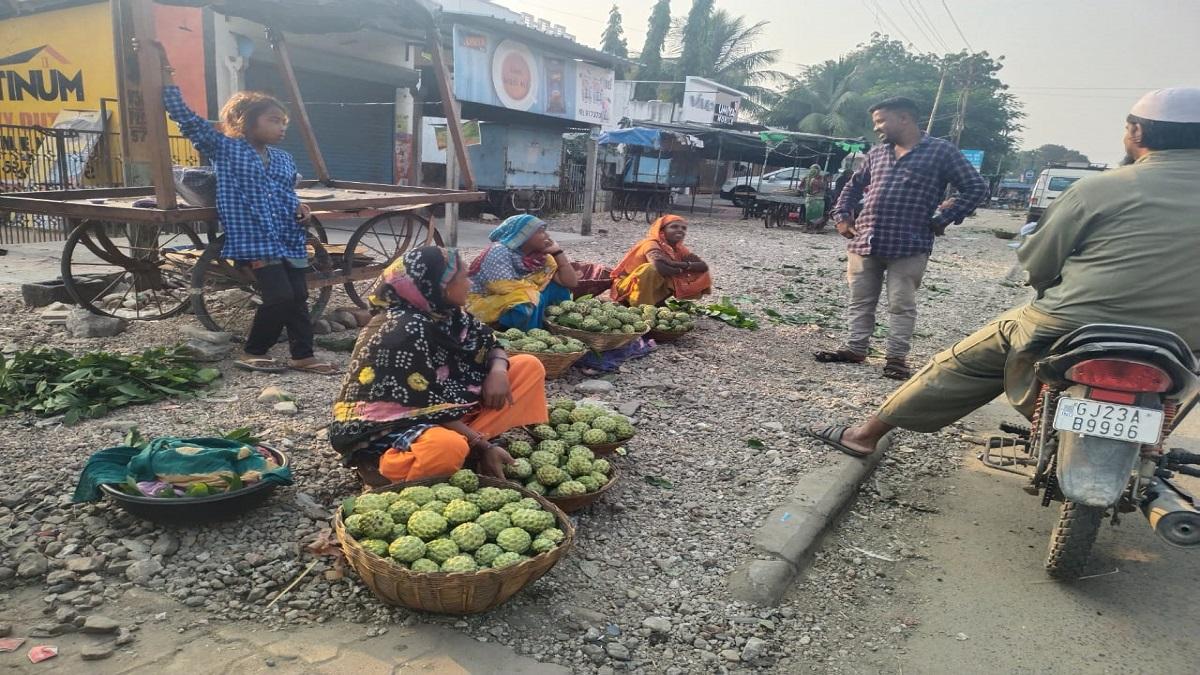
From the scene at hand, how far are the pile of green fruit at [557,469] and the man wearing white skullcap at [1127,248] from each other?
190cm

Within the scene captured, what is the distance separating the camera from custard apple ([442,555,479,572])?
7.61 feet

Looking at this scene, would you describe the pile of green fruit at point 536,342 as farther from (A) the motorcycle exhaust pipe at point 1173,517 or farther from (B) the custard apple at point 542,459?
(A) the motorcycle exhaust pipe at point 1173,517

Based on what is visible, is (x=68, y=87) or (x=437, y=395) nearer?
(x=437, y=395)

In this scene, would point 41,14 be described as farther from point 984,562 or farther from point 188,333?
point 984,562

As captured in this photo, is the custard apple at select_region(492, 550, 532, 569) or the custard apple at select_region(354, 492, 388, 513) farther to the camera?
the custard apple at select_region(354, 492, 388, 513)

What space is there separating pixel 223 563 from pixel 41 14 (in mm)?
13116

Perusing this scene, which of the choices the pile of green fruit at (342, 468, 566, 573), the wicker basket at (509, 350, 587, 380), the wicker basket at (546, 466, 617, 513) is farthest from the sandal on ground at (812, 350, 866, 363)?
the pile of green fruit at (342, 468, 566, 573)

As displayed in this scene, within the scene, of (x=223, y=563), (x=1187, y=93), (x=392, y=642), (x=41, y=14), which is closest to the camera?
(x=392, y=642)

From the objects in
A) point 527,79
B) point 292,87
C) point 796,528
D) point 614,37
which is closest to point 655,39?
point 614,37

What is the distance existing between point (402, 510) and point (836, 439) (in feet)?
8.40

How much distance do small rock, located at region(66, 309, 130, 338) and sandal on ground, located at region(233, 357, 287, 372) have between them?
1.25 metres

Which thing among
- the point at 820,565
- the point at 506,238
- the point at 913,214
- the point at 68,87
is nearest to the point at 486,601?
the point at 820,565

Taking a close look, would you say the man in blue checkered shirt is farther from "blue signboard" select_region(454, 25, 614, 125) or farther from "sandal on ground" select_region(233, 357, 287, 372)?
"blue signboard" select_region(454, 25, 614, 125)

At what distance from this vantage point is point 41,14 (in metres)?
11.5
